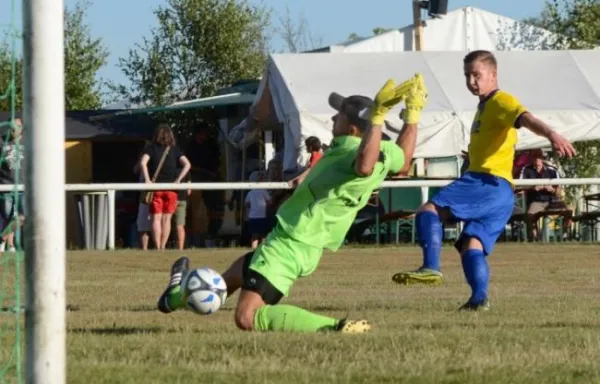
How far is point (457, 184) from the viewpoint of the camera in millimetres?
10625

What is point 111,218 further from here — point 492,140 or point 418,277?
point 418,277

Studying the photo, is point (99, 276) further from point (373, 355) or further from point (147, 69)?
point (147, 69)

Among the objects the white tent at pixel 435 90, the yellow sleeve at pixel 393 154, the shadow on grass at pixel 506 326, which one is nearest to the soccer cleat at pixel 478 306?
the shadow on grass at pixel 506 326

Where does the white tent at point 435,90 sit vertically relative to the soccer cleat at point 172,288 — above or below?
above

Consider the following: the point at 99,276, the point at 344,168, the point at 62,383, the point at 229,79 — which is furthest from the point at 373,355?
the point at 229,79

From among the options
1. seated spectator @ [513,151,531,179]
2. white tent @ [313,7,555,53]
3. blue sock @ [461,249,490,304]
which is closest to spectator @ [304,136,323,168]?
seated spectator @ [513,151,531,179]

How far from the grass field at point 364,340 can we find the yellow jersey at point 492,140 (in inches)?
36.2

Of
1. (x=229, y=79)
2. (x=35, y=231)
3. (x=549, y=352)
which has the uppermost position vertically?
(x=229, y=79)

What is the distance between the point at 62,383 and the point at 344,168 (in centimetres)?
341

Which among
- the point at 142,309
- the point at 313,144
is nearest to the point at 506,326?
the point at 142,309

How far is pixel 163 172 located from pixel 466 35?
16.2 metres

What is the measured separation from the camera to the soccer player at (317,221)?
858cm

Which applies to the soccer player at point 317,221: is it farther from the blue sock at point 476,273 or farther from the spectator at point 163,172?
the spectator at point 163,172

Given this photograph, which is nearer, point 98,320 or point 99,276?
point 98,320
